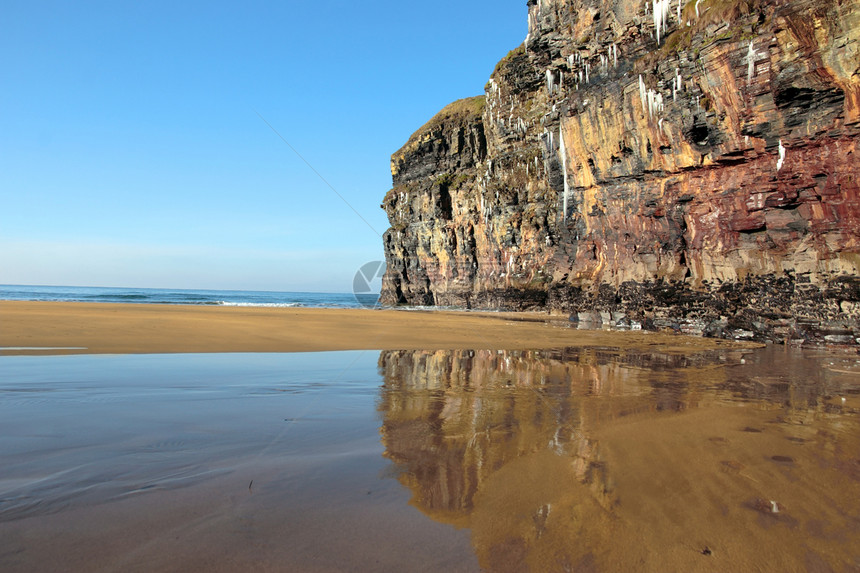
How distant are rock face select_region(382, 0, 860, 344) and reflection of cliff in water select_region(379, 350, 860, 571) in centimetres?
927

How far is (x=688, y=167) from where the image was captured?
1859 centimetres

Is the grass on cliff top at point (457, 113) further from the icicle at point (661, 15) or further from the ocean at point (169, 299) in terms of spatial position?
the icicle at point (661, 15)

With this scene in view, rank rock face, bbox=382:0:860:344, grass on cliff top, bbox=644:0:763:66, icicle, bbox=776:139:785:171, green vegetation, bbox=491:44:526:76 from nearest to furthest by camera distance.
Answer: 1. rock face, bbox=382:0:860:344
2. icicle, bbox=776:139:785:171
3. grass on cliff top, bbox=644:0:763:66
4. green vegetation, bbox=491:44:526:76

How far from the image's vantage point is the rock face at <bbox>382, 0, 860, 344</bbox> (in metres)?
13.6

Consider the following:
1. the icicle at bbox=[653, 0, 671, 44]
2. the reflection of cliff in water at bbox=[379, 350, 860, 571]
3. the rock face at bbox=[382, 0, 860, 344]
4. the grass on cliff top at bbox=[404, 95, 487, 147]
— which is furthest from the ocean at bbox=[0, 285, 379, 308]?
the reflection of cliff in water at bbox=[379, 350, 860, 571]

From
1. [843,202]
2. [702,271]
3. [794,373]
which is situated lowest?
[794,373]

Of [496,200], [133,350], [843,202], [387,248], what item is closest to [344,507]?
[133,350]

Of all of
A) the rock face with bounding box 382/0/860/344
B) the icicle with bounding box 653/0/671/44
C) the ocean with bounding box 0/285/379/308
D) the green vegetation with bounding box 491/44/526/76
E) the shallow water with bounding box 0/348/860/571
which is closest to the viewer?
the shallow water with bounding box 0/348/860/571

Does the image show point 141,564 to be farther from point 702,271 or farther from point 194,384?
point 702,271

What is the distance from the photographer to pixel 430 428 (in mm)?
4254

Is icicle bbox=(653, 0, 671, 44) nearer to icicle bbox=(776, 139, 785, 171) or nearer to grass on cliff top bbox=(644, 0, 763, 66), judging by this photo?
grass on cliff top bbox=(644, 0, 763, 66)

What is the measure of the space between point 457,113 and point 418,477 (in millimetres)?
51291

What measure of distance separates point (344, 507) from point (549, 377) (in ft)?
16.7

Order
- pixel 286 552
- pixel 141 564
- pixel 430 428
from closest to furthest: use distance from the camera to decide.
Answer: pixel 141 564
pixel 286 552
pixel 430 428
